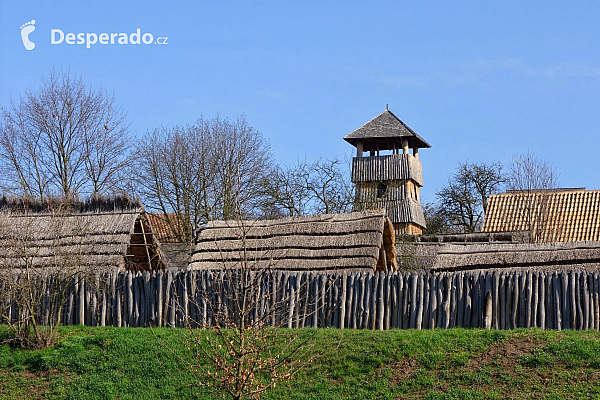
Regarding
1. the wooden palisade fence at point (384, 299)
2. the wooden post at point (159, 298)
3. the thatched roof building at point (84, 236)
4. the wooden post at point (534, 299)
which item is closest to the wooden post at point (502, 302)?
the wooden palisade fence at point (384, 299)

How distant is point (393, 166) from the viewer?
42594mm

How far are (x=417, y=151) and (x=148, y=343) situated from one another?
31760 millimetres

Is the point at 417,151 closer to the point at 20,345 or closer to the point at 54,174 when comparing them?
the point at 54,174

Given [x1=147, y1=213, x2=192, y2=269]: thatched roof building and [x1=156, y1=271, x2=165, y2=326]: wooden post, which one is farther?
[x1=147, y1=213, x2=192, y2=269]: thatched roof building

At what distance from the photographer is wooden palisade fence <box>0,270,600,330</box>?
1524 cm

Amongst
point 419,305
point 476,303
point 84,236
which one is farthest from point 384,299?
point 84,236

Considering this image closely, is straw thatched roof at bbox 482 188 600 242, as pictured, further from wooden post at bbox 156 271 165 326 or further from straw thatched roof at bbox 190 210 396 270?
wooden post at bbox 156 271 165 326

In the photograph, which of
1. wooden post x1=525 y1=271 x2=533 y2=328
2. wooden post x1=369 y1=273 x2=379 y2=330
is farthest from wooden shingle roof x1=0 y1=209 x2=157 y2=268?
wooden post x1=525 y1=271 x2=533 y2=328

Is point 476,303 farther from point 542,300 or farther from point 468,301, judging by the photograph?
point 542,300

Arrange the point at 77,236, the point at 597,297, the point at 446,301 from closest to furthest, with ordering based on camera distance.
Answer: the point at 597,297, the point at 446,301, the point at 77,236

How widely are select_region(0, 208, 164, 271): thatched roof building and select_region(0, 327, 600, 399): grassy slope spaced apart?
3.87 m

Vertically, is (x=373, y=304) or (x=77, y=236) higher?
(x=77, y=236)

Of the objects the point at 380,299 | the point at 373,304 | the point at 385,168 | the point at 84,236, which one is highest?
the point at 385,168

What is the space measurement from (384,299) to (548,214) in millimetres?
21203
